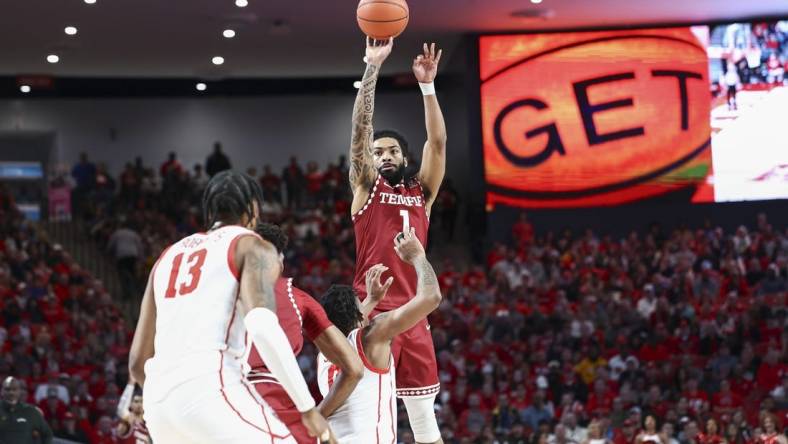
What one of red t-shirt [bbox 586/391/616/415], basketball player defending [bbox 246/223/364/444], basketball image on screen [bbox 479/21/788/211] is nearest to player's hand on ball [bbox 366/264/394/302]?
basketball player defending [bbox 246/223/364/444]

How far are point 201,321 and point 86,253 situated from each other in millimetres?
22027

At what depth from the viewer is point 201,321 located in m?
4.71

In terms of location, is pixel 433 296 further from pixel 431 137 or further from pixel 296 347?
pixel 431 137

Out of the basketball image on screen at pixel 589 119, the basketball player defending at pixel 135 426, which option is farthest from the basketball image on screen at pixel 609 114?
the basketball player defending at pixel 135 426

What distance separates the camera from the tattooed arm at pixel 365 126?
25.8 feet

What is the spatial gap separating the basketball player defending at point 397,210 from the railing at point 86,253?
1602 cm

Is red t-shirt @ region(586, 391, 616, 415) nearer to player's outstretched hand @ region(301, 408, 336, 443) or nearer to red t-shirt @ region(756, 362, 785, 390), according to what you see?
red t-shirt @ region(756, 362, 785, 390)

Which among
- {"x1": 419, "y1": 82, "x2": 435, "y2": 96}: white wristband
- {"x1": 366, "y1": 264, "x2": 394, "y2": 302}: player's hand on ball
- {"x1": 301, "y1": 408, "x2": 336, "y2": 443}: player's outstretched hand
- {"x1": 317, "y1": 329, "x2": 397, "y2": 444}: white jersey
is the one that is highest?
{"x1": 419, "y1": 82, "x2": 435, "y2": 96}: white wristband

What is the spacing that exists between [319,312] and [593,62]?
20.2 metres

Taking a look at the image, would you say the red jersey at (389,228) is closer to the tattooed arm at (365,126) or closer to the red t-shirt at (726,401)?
the tattooed arm at (365,126)

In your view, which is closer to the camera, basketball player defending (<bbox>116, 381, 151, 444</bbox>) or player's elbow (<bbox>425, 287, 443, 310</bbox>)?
player's elbow (<bbox>425, 287, 443, 310</bbox>)

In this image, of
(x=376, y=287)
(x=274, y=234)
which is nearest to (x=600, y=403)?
(x=376, y=287)

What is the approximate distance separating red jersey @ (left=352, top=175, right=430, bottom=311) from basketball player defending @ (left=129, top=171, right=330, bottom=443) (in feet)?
9.89

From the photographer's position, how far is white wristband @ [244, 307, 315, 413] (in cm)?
461
